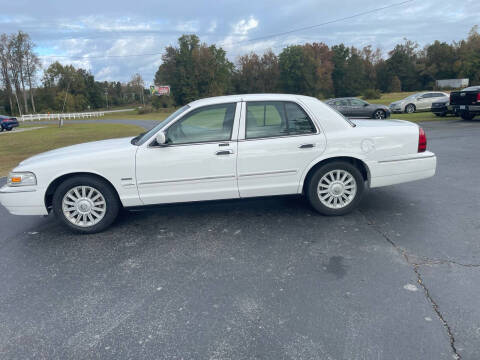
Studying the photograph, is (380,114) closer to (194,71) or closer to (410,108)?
(410,108)

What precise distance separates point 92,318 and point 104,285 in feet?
1.82

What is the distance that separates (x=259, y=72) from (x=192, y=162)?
89268mm

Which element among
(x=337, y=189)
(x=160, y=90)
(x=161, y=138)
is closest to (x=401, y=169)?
(x=337, y=189)

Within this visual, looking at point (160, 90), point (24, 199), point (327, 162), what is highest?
point (160, 90)

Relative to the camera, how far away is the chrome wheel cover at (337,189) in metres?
5.04

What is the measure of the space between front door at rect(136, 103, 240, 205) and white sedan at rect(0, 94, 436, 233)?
13mm

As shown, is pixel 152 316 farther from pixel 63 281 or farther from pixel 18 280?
pixel 18 280

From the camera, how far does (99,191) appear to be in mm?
4770

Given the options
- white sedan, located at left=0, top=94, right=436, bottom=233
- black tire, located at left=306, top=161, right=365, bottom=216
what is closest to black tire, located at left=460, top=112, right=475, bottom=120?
white sedan, located at left=0, top=94, right=436, bottom=233

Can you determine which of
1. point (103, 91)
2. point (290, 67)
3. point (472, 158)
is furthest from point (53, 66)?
point (472, 158)

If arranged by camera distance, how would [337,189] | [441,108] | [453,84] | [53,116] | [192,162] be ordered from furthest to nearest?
[453,84], [53,116], [441,108], [337,189], [192,162]

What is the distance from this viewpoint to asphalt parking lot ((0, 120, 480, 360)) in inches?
104

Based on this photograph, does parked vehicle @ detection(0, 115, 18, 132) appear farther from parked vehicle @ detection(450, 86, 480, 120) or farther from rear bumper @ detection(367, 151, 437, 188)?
rear bumper @ detection(367, 151, 437, 188)

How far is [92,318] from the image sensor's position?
3018 millimetres
